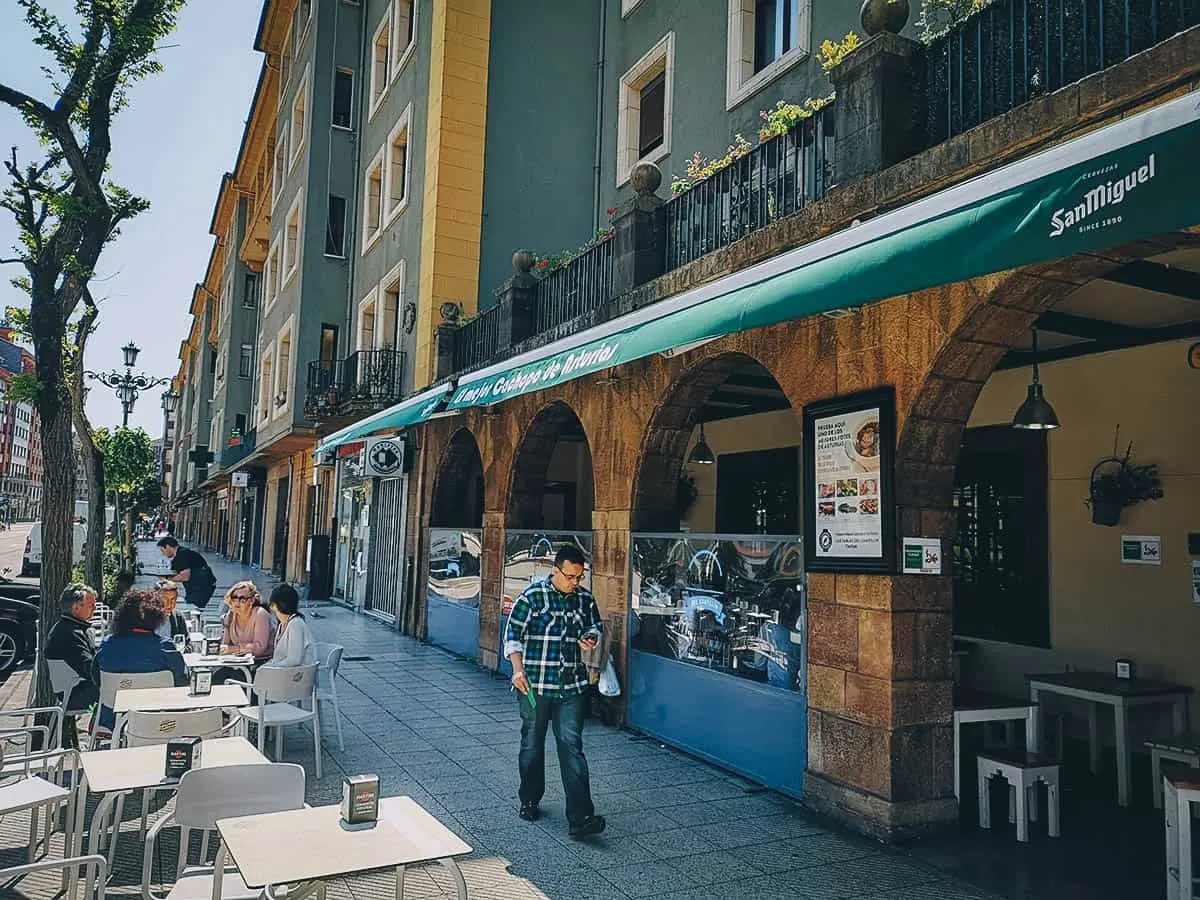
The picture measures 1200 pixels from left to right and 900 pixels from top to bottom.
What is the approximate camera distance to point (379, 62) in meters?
21.9

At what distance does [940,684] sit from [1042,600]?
3.66 metres

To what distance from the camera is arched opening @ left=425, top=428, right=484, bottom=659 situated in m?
13.1

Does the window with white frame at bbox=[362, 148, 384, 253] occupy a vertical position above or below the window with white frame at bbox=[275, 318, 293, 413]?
above

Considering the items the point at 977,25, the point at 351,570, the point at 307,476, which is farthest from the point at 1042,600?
the point at 307,476

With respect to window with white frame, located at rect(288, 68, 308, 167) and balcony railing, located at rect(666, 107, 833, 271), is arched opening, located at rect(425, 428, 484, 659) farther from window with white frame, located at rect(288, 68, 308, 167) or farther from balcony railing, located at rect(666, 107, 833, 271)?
window with white frame, located at rect(288, 68, 308, 167)

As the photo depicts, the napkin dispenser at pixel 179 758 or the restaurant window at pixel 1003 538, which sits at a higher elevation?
the restaurant window at pixel 1003 538

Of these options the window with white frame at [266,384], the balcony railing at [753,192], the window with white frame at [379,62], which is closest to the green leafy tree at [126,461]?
the window with white frame at [266,384]

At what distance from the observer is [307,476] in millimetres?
26688

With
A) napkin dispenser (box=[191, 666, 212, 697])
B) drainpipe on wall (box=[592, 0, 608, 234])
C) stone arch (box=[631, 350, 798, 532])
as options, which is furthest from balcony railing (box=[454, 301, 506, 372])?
napkin dispenser (box=[191, 666, 212, 697])

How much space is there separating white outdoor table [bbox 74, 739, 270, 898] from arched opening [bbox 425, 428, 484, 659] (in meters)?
8.04

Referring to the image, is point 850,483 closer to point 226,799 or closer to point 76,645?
point 226,799

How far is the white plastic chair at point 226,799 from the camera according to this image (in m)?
3.69

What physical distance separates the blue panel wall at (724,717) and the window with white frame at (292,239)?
1899 centimetres

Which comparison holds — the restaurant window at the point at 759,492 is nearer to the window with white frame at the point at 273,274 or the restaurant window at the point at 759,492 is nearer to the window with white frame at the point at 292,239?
the window with white frame at the point at 292,239
